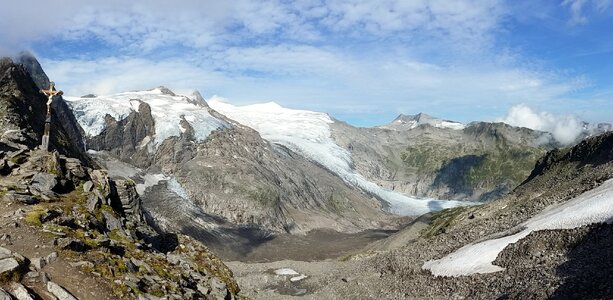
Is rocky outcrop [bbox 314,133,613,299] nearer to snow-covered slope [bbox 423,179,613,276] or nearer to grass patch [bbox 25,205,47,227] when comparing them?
snow-covered slope [bbox 423,179,613,276]

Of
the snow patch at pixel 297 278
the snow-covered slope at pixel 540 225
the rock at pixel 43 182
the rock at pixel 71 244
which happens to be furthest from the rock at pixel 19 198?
the snow patch at pixel 297 278

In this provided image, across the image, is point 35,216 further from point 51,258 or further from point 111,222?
point 111,222

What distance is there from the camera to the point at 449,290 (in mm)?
49438

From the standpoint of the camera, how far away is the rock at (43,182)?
77.7 feet

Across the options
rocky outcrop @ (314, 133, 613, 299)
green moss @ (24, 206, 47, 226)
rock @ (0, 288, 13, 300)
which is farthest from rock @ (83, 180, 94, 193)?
rocky outcrop @ (314, 133, 613, 299)

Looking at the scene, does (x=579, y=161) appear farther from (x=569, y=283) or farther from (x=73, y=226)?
(x=73, y=226)

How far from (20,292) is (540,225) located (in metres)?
48.2

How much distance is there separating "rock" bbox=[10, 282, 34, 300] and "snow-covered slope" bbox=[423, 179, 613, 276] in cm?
4215

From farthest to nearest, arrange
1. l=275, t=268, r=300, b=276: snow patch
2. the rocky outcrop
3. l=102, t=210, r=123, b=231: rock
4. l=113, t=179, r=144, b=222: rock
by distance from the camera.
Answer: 1. l=275, t=268, r=300, b=276: snow patch
2. the rocky outcrop
3. l=113, t=179, r=144, b=222: rock
4. l=102, t=210, r=123, b=231: rock

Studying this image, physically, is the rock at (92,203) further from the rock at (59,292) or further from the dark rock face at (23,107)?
the dark rock face at (23,107)

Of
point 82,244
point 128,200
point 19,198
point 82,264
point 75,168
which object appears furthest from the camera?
point 128,200

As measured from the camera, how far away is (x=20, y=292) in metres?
15.6

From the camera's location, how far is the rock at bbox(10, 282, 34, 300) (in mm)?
15449

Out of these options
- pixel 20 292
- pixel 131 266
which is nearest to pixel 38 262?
pixel 20 292
